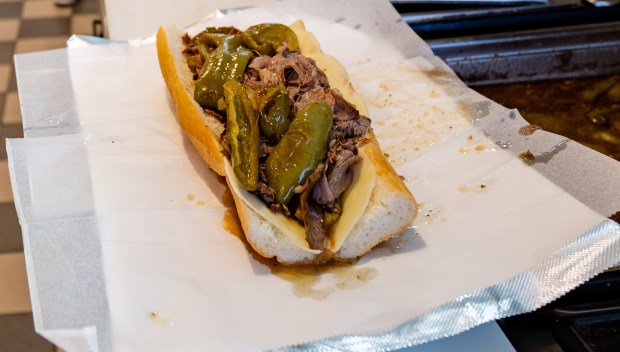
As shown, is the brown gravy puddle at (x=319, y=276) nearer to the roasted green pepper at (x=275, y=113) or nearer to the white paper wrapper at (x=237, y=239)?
the white paper wrapper at (x=237, y=239)

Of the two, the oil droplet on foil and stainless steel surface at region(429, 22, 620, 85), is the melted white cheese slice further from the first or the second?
stainless steel surface at region(429, 22, 620, 85)

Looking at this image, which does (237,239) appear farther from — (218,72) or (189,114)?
(218,72)

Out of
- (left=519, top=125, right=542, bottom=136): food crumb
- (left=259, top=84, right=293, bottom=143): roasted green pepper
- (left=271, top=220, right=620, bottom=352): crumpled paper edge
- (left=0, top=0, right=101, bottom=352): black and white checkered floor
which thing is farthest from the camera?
(left=519, top=125, right=542, bottom=136): food crumb

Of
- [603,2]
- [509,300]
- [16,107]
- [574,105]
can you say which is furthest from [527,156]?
[16,107]

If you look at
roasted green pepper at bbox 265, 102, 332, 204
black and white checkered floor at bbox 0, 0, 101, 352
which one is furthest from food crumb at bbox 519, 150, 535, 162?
black and white checkered floor at bbox 0, 0, 101, 352

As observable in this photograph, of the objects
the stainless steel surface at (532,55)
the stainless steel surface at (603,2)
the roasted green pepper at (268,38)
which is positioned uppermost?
the stainless steel surface at (603,2)

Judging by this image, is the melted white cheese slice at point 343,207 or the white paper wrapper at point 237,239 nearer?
the white paper wrapper at point 237,239

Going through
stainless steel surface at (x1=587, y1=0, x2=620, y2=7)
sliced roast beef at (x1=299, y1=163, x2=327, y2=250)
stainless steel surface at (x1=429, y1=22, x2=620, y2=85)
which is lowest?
sliced roast beef at (x1=299, y1=163, x2=327, y2=250)

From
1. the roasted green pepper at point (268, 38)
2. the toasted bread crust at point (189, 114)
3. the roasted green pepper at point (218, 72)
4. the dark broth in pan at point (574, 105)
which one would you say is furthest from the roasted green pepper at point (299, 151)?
the dark broth in pan at point (574, 105)

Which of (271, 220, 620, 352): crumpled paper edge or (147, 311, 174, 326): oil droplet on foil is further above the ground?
(271, 220, 620, 352): crumpled paper edge
